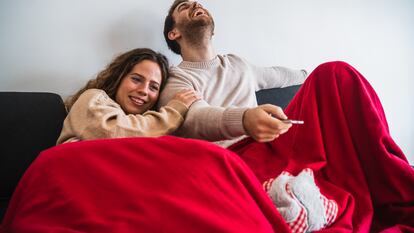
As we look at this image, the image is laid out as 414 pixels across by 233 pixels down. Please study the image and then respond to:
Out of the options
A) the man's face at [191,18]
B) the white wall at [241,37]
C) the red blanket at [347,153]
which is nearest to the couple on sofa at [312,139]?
the red blanket at [347,153]

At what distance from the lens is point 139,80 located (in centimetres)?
100

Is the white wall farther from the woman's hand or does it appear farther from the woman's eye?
the woman's hand

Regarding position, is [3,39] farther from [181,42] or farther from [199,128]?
[199,128]

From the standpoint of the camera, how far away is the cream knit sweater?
2.69 feet

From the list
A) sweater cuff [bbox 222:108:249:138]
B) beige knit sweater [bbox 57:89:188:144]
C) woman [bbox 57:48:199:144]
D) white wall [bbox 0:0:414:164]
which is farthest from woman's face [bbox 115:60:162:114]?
sweater cuff [bbox 222:108:249:138]

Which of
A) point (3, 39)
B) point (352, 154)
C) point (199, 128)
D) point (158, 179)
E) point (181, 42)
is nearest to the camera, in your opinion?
point (158, 179)

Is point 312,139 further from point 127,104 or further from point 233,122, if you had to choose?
point 127,104

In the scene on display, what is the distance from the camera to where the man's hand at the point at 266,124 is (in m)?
0.64

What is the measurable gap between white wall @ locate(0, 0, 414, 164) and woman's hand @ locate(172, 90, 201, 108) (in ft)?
1.24

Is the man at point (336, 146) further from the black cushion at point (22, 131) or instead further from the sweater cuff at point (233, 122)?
the black cushion at point (22, 131)

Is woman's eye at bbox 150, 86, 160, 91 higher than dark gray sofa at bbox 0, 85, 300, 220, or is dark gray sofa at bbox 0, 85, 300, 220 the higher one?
woman's eye at bbox 150, 86, 160, 91

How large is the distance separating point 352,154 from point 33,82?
42.3 inches

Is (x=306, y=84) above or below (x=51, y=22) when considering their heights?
below

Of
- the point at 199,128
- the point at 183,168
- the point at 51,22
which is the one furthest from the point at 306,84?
the point at 51,22
